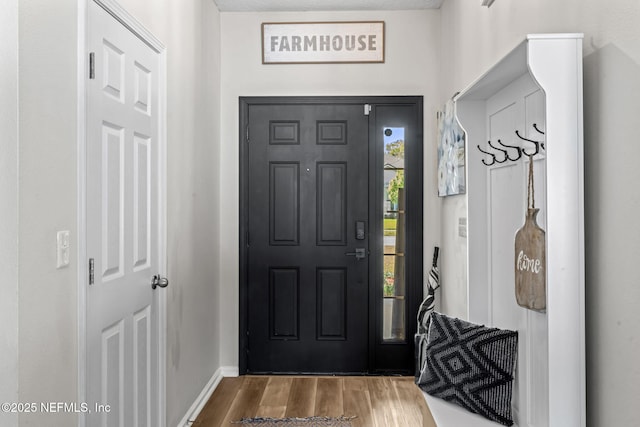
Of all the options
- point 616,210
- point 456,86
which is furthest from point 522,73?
point 456,86

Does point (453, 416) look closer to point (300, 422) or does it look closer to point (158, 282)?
point (300, 422)

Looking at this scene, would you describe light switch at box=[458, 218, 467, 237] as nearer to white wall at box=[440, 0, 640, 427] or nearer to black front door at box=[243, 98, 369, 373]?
black front door at box=[243, 98, 369, 373]

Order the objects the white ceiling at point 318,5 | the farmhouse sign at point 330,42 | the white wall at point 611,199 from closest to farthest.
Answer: the white wall at point 611,199, the white ceiling at point 318,5, the farmhouse sign at point 330,42

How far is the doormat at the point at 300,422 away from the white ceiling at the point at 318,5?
9.44 ft

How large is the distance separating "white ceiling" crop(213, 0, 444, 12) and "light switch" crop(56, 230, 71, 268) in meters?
2.67

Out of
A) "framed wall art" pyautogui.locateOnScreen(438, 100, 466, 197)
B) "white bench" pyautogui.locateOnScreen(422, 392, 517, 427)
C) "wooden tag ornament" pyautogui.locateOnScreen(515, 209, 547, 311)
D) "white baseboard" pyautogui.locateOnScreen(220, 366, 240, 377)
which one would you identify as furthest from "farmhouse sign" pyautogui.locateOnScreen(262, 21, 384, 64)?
"white bench" pyautogui.locateOnScreen(422, 392, 517, 427)

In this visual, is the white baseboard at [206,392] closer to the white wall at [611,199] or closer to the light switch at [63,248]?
the light switch at [63,248]

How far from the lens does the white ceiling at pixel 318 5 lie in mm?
3738

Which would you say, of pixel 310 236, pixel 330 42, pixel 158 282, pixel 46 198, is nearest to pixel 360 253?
pixel 310 236

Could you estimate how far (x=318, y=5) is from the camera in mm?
3795

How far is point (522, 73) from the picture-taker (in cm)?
185

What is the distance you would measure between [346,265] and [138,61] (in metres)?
2.21

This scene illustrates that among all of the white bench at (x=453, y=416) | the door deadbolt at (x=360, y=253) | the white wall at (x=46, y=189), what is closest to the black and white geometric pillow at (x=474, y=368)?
the white bench at (x=453, y=416)

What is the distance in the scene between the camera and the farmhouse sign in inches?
153
